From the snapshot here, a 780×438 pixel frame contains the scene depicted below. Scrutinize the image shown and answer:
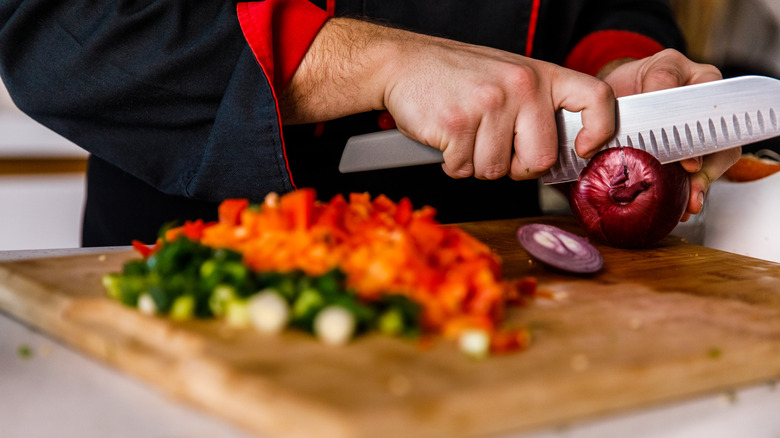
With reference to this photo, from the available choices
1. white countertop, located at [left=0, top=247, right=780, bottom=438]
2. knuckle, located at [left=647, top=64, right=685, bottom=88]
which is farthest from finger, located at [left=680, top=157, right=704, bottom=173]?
white countertop, located at [left=0, top=247, right=780, bottom=438]

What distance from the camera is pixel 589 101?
1.20 m

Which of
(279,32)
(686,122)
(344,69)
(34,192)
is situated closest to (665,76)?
(686,122)

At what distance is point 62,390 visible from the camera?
76 centimetres

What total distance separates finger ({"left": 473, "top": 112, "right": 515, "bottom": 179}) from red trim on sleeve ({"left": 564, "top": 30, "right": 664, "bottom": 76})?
0.68m

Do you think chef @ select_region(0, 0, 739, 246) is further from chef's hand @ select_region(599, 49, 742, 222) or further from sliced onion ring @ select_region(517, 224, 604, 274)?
sliced onion ring @ select_region(517, 224, 604, 274)

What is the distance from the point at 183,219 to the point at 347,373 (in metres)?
1.02

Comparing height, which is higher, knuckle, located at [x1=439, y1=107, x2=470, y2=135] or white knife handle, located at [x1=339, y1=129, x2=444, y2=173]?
knuckle, located at [x1=439, y1=107, x2=470, y2=135]

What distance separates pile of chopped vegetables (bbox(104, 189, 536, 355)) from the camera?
753 mm

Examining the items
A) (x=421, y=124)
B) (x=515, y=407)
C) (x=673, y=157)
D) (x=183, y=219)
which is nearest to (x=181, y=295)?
(x=515, y=407)

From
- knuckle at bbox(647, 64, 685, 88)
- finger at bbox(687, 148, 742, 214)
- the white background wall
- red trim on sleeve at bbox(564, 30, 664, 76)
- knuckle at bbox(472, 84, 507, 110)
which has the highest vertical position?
red trim on sleeve at bbox(564, 30, 664, 76)

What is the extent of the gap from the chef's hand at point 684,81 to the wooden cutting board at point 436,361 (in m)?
0.40

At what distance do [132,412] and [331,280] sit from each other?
0.25m

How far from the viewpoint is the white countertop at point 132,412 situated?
68cm

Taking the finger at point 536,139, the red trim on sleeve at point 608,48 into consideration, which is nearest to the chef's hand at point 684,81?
the red trim on sleeve at point 608,48
